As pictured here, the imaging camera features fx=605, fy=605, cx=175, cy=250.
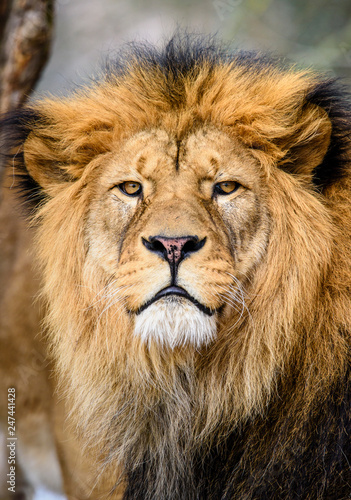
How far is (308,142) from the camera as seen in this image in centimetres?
253

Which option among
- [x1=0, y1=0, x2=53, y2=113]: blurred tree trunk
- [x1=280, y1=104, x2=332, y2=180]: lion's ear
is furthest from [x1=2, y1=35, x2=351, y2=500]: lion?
[x1=0, y1=0, x2=53, y2=113]: blurred tree trunk

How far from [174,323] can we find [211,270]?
235 millimetres

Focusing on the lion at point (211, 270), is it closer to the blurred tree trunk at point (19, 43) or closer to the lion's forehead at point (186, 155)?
the lion's forehead at point (186, 155)

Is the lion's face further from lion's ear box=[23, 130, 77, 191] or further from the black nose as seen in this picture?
lion's ear box=[23, 130, 77, 191]

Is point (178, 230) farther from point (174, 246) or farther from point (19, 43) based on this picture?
point (19, 43)

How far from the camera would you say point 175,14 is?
35.2ft

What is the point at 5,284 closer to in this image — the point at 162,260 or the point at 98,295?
the point at 98,295

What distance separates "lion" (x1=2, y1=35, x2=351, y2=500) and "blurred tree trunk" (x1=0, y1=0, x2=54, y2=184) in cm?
163

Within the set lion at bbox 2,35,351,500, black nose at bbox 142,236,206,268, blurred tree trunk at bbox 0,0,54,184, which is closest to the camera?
black nose at bbox 142,236,206,268

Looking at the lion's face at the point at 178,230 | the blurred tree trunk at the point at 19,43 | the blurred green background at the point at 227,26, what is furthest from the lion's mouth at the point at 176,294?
the blurred green background at the point at 227,26

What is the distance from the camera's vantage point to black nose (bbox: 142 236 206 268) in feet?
7.12

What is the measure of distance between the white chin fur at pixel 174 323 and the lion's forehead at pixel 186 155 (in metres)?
0.57

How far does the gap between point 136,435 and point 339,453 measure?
2.79 ft

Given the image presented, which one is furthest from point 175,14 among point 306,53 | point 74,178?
point 74,178
